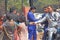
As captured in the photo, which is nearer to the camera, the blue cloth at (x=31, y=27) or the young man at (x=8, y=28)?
the young man at (x=8, y=28)

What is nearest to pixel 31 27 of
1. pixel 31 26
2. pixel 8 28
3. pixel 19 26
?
pixel 31 26

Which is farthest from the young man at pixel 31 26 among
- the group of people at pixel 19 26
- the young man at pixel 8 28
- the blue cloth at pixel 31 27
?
the young man at pixel 8 28

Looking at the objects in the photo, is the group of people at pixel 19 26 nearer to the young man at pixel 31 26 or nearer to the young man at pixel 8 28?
the young man at pixel 8 28

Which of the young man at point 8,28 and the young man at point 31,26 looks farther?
the young man at point 31,26

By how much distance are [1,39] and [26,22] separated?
1.03m

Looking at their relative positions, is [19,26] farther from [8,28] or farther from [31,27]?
[31,27]

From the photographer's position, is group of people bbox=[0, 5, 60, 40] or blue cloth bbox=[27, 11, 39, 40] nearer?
group of people bbox=[0, 5, 60, 40]

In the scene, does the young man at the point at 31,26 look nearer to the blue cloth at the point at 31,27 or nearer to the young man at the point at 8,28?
the blue cloth at the point at 31,27

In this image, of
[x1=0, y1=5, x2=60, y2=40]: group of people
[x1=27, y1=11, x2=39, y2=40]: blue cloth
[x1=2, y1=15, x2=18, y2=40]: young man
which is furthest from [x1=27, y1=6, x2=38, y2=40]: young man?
[x1=2, y1=15, x2=18, y2=40]: young man

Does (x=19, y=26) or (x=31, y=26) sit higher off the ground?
(x=19, y=26)

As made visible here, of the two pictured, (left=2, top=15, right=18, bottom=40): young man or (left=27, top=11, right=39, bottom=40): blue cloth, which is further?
(left=27, top=11, right=39, bottom=40): blue cloth

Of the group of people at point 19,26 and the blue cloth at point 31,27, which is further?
the blue cloth at point 31,27

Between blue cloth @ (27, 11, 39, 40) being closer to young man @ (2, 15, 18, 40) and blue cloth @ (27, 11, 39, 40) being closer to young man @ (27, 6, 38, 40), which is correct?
young man @ (27, 6, 38, 40)

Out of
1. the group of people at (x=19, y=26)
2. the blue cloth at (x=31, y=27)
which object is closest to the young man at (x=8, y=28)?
the group of people at (x=19, y=26)
